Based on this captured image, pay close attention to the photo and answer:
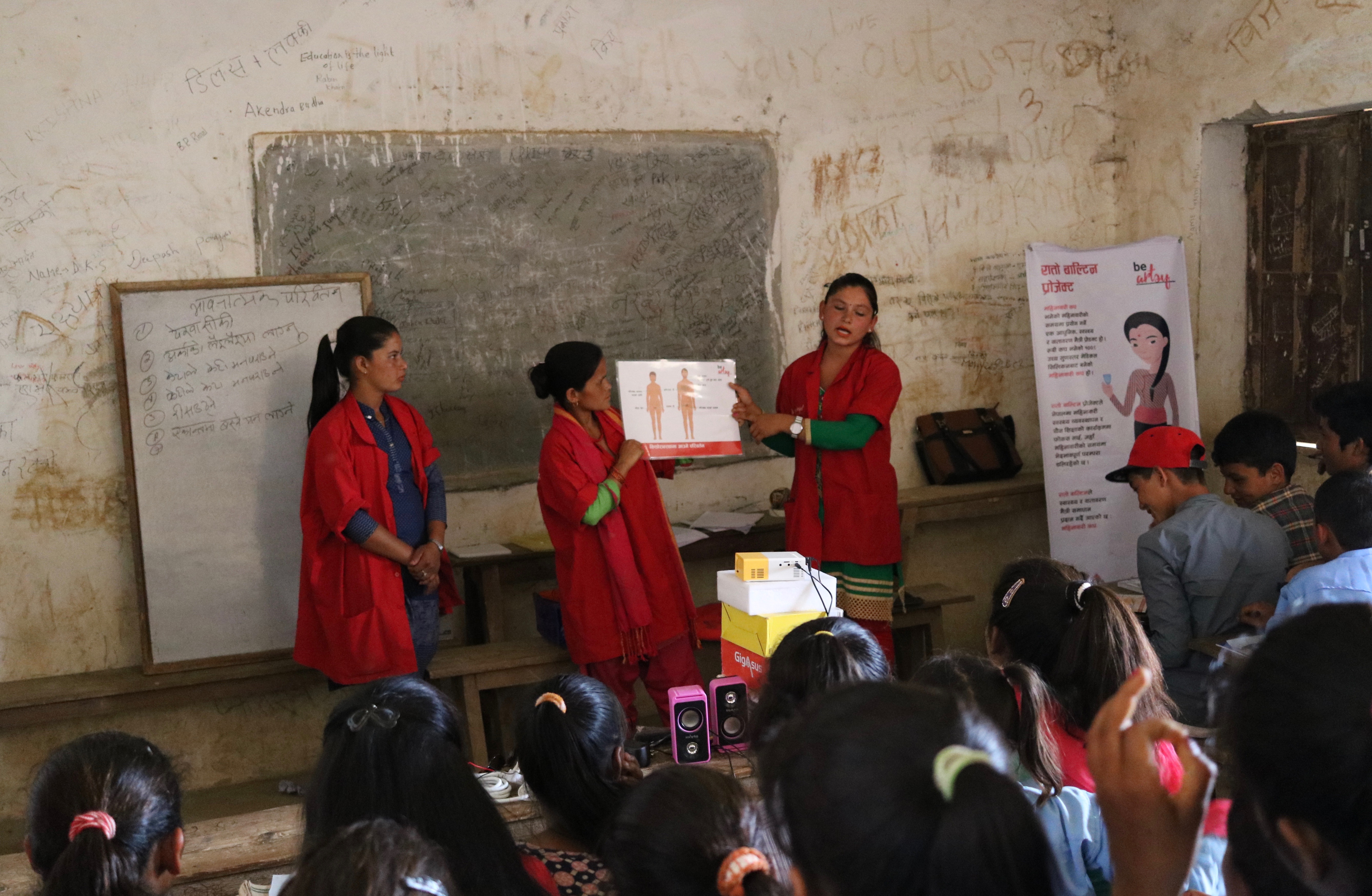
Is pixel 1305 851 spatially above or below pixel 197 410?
below

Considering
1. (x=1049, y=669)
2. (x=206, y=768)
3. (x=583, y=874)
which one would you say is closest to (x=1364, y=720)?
(x=583, y=874)

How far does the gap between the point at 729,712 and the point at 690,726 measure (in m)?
0.10

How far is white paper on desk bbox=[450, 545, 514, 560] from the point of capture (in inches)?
164

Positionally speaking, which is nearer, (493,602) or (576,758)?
(576,758)

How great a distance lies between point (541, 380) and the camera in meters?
3.67

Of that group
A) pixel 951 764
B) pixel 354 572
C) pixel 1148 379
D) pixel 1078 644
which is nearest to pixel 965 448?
pixel 1148 379

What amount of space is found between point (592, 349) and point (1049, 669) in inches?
72.5

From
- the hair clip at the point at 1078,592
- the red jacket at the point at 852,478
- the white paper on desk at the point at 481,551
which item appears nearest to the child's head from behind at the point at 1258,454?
the red jacket at the point at 852,478

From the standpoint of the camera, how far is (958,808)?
3.12ft

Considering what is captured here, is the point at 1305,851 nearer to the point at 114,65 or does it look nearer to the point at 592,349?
the point at 592,349

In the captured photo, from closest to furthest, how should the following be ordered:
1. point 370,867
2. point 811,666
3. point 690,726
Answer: point 370,867 → point 811,666 → point 690,726

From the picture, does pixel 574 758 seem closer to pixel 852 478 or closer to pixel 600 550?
pixel 600 550

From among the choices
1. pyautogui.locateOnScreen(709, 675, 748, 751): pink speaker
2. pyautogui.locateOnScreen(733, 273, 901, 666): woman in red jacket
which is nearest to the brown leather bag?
pyautogui.locateOnScreen(733, 273, 901, 666): woman in red jacket

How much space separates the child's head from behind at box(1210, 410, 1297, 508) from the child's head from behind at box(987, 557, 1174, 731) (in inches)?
61.3
